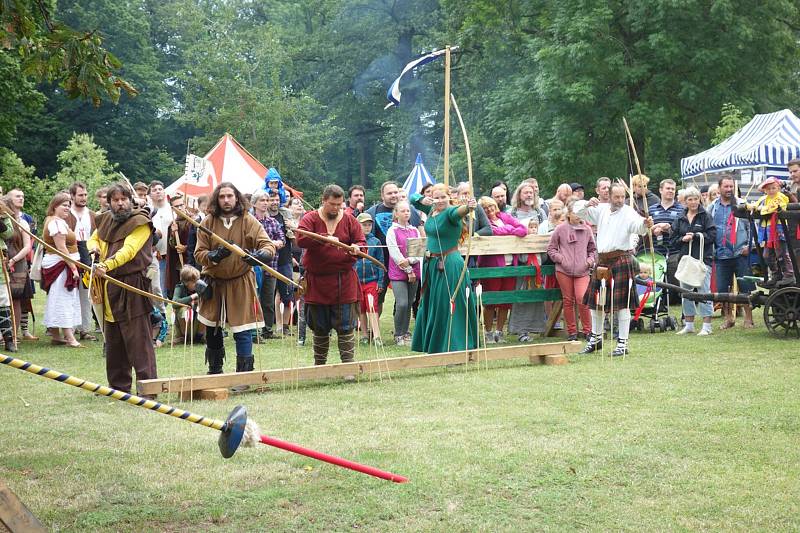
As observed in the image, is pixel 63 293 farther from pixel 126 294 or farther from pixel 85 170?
pixel 85 170

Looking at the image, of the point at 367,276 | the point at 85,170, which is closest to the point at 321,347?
the point at 367,276

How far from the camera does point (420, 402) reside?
24.2ft

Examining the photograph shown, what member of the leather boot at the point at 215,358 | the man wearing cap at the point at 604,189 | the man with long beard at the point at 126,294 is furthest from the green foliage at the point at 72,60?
the man wearing cap at the point at 604,189

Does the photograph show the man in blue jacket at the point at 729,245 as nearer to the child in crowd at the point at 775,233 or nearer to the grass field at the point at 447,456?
the child in crowd at the point at 775,233

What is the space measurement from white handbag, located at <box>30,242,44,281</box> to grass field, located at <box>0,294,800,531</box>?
330cm

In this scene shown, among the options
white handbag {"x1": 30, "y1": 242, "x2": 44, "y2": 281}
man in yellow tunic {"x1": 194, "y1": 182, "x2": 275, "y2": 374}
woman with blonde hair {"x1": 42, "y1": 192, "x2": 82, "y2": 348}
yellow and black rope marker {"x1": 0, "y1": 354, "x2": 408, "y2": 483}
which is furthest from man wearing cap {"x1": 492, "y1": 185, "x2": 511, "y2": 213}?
yellow and black rope marker {"x1": 0, "y1": 354, "x2": 408, "y2": 483}

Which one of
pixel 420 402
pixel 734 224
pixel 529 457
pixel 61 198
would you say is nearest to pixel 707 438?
pixel 529 457

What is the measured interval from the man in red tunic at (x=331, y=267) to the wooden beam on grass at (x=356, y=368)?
1.68ft

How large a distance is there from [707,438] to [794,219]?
16.8ft

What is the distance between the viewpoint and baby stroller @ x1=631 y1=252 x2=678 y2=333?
12016 millimetres

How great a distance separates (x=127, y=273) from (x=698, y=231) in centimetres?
691

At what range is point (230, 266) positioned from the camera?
798cm

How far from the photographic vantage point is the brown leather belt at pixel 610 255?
10203 millimetres

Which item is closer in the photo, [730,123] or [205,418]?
[205,418]
